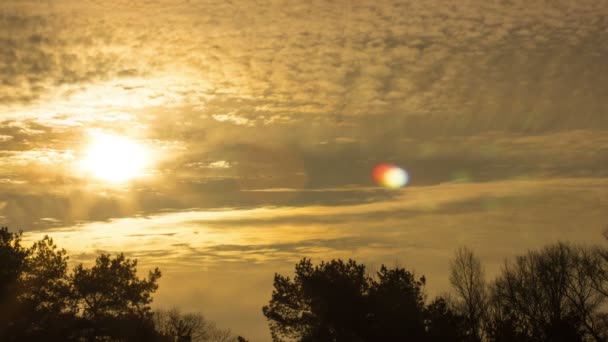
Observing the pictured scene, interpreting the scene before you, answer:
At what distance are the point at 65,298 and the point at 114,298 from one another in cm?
435

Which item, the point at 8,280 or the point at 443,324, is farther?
the point at 443,324

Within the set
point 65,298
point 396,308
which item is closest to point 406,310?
point 396,308

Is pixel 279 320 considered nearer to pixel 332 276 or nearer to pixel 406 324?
pixel 332 276

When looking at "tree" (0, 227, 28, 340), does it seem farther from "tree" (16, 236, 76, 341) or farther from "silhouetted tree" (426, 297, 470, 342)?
"silhouetted tree" (426, 297, 470, 342)

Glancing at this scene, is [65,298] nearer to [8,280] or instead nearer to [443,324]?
[8,280]

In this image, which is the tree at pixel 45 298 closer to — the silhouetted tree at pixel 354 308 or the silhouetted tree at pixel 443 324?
the silhouetted tree at pixel 354 308

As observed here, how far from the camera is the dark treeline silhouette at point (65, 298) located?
4375 cm

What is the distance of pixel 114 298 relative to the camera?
53.8 metres

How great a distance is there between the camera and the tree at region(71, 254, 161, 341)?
1962 inches

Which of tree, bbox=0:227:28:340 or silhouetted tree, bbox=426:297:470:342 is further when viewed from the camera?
silhouetted tree, bbox=426:297:470:342

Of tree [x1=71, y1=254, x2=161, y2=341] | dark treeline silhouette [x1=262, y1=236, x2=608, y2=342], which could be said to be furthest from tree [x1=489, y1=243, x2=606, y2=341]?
tree [x1=71, y1=254, x2=161, y2=341]

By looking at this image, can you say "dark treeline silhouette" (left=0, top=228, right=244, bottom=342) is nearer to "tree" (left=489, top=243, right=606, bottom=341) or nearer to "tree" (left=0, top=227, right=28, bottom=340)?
"tree" (left=0, top=227, right=28, bottom=340)

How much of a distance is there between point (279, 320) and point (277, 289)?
9.36 ft

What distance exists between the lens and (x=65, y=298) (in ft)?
168
